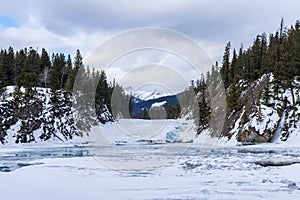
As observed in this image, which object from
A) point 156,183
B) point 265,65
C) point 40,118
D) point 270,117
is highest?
point 265,65

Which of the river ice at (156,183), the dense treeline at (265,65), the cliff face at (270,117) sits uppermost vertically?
the dense treeline at (265,65)

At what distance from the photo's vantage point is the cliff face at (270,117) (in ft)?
134

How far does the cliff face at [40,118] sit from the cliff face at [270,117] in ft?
81.0

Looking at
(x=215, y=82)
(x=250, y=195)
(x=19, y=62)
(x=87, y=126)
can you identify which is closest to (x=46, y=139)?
(x=87, y=126)

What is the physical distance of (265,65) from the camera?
181 ft

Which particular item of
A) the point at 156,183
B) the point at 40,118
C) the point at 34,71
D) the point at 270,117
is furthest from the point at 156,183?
the point at 34,71

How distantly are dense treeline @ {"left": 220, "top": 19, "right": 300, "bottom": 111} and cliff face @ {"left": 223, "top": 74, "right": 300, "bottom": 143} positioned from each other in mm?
1414

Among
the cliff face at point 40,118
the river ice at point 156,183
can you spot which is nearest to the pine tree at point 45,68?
the cliff face at point 40,118

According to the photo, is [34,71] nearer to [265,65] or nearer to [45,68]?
[45,68]

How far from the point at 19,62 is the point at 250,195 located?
211 feet

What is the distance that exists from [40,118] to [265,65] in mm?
36591

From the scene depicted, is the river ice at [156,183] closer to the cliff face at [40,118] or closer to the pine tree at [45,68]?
the cliff face at [40,118]

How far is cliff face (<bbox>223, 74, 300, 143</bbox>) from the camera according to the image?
4072cm

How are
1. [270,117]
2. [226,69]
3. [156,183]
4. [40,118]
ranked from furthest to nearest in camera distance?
[226,69], [40,118], [270,117], [156,183]
